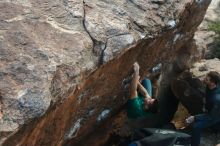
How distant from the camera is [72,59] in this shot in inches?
235

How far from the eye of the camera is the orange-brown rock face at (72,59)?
17.7ft

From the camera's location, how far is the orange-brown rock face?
539 centimetres

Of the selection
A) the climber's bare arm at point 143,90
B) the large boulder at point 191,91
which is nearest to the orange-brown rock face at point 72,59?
the climber's bare arm at point 143,90

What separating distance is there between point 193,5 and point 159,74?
140cm

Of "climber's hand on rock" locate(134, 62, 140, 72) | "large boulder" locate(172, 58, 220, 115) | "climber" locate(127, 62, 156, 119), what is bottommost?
"large boulder" locate(172, 58, 220, 115)

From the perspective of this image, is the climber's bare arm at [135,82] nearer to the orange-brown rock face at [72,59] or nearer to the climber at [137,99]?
the climber at [137,99]

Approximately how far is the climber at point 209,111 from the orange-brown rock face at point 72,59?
40.0 inches

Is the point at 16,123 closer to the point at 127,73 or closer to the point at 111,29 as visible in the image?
the point at 111,29

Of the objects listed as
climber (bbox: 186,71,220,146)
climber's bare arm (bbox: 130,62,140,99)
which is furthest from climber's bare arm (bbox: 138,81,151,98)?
climber (bbox: 186,71,220,146)

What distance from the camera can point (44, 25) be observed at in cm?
625

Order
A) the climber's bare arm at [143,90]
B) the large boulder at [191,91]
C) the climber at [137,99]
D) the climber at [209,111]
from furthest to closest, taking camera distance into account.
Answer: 1. the large boulder at [191,91]
2. the climber at [209,111]
3. the climber's bare arm at [143,90]
4. the climber at [137,99]

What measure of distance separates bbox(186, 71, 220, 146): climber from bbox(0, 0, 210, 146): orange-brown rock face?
1016 millimetres

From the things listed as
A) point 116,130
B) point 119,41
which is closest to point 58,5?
point 119,41

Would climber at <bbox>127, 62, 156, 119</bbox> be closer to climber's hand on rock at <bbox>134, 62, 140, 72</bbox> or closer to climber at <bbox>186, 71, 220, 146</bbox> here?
climber's hand on rock at <bbox>134, 62, 140, 72</bbox>
